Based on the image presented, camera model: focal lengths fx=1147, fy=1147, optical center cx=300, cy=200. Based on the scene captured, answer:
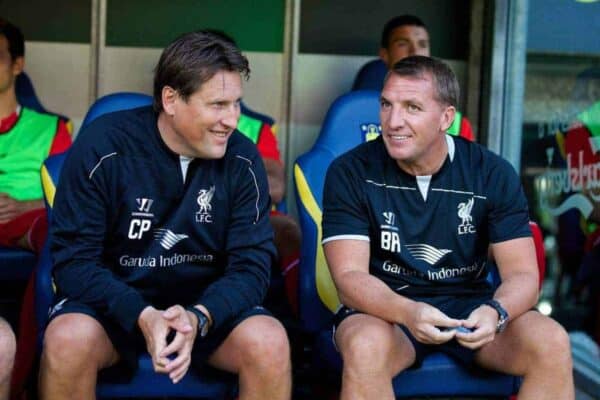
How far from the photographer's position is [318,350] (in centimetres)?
314

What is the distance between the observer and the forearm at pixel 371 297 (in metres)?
2.80

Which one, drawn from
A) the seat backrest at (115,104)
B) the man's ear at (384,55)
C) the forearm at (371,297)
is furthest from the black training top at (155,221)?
the man's ear at (384,55)

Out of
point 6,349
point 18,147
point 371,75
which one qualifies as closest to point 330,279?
point 6,349

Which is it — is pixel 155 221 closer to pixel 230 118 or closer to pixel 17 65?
pixel 230 118

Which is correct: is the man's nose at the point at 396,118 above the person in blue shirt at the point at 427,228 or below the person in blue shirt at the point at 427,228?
above

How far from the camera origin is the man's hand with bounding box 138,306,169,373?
2584 mm

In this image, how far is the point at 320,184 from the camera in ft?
11.1

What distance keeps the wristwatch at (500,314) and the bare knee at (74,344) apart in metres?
0.95

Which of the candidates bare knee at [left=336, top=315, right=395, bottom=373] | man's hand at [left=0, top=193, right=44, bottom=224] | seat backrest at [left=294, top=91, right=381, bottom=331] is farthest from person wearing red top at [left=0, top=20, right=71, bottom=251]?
bare knee at [left=336, top=315, right=395, bottom=373]

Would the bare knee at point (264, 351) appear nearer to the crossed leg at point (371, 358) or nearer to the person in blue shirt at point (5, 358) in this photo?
the crossed leg at point (371, 358)

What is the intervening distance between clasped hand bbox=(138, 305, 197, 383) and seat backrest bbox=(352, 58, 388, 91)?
2082 mm

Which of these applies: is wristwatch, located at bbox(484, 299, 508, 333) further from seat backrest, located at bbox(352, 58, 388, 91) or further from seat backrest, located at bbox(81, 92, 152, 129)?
seat backrest, located at bbox(352, 58, 388, 91)

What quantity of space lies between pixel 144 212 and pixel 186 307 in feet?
0.86

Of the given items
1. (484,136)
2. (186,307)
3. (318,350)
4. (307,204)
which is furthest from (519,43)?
(186,307)
